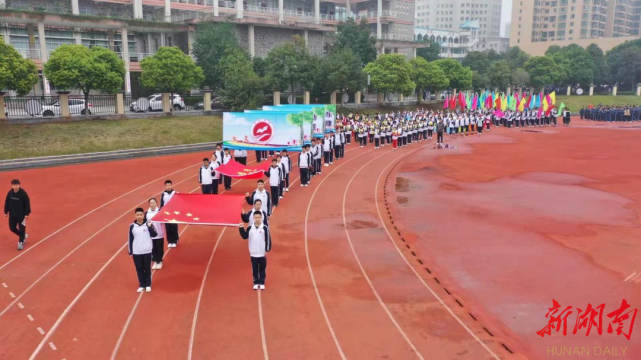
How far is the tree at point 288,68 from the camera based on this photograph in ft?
117

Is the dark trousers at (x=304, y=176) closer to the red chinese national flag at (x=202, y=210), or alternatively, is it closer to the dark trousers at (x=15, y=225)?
the red chinese national flag at (x=202, y=210)

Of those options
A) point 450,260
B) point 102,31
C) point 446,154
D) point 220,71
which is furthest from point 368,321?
point 102,31

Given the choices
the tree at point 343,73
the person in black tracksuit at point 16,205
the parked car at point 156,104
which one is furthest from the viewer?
the tree at point 343,73

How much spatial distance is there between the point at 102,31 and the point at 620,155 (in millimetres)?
37711

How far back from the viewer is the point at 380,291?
8727mm

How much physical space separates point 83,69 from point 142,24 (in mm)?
13318

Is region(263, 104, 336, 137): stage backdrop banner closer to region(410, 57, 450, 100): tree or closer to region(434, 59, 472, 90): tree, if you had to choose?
region(410, 57, 450, 100): tree

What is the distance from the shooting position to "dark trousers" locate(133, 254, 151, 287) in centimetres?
842

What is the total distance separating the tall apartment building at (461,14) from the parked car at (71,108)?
13590 centimetres

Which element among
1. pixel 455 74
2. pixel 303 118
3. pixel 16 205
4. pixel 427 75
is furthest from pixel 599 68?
pixel 16 205

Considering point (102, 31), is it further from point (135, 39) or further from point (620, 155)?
point (620, 155)

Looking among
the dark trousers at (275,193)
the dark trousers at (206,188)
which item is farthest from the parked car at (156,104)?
the dark trousers at (275,193)

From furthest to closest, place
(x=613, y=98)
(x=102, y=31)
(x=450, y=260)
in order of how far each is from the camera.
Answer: (x=613, y=98), (x=102, y=31), (x=450, y=260)

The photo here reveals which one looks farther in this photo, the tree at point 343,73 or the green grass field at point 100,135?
the tree at point 343,73
